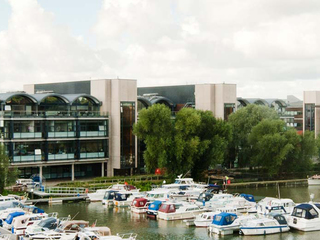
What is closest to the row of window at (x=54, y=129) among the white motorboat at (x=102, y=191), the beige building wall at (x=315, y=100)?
the white motorboat at (x=102, y=191)

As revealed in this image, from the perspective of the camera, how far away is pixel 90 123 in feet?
219

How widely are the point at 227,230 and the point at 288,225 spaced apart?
5.11m

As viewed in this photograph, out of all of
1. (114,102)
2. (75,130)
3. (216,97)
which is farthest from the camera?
(216,97)

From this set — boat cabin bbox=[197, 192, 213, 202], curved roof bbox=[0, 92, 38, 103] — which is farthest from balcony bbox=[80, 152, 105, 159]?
boat cabin bbox=[197, 192, 213, 202]

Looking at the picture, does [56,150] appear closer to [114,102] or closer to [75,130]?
[75,130]

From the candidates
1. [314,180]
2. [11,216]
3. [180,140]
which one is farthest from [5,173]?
[314,180]

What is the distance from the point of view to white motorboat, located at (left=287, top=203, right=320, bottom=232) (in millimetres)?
42125

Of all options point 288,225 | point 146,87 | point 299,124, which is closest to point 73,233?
point 288,225

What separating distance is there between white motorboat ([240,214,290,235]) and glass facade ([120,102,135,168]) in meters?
28.6

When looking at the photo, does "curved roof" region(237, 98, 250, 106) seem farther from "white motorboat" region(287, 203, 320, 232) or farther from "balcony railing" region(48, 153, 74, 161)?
"white motorboat" region(287, 203, 320, 232)

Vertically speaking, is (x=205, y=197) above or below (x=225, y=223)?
above

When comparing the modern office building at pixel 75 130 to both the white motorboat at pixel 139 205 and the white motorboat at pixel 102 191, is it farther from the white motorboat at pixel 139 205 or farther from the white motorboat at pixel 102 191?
the white motorboat at pixel 139 205

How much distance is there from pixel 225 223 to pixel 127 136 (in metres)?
29.2

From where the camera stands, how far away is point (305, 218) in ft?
139
